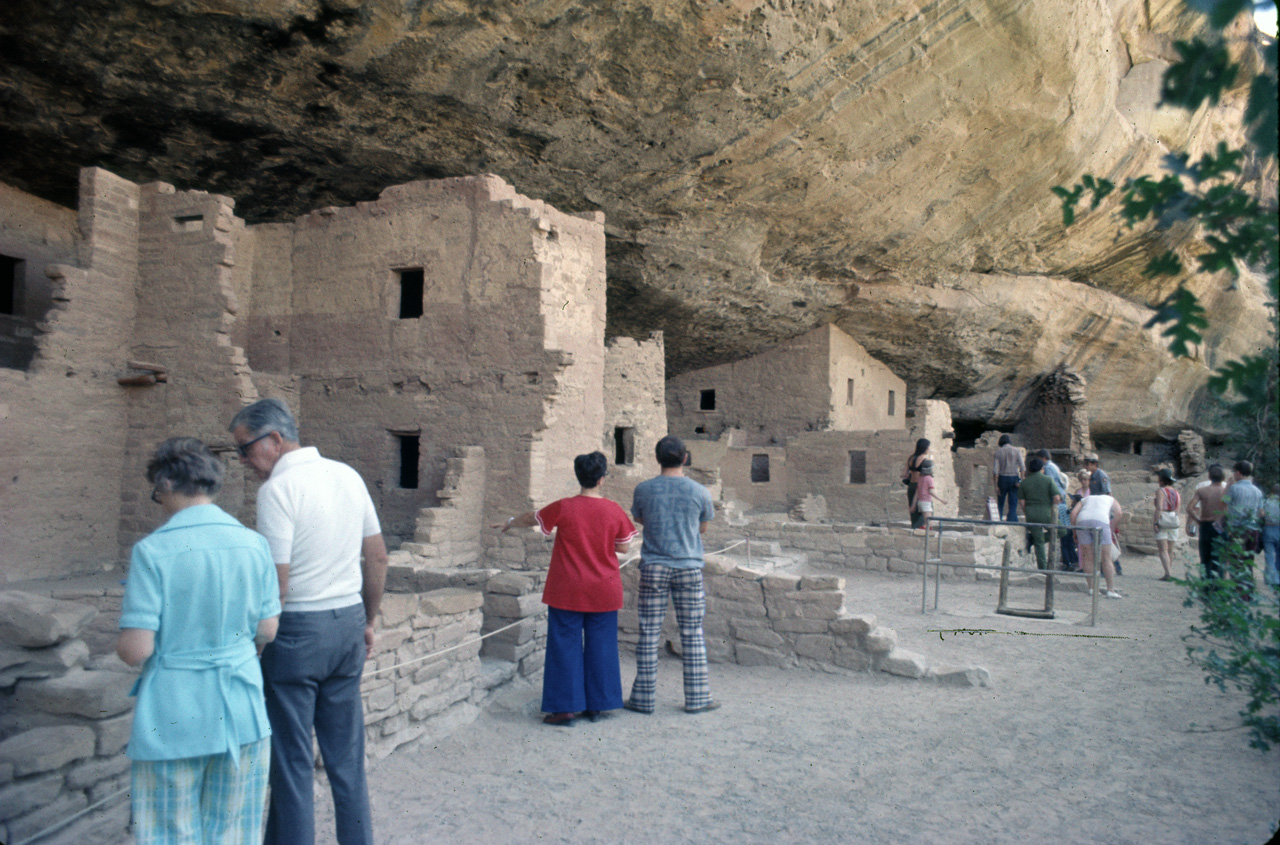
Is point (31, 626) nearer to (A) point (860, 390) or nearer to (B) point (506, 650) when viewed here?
(B) point (506, 650)

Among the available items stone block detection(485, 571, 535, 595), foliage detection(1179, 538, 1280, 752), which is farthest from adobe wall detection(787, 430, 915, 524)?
foliage detection(1179, 538, 1280, 752)

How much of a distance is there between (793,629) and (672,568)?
1.46 meters

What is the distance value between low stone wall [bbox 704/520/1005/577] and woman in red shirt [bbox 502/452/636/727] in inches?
186

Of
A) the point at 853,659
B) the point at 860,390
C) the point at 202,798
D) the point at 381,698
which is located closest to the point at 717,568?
the point at 853,659

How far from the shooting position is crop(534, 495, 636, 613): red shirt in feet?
14.6

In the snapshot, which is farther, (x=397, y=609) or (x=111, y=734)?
(x=397, y=609)

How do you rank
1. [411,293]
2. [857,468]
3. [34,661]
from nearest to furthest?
[34,661]
[411,293]
[857,468]

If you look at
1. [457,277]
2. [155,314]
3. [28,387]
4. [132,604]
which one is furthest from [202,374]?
[132,604]

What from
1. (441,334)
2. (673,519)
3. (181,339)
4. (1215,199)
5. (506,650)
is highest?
(441,334)

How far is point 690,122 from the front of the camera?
9977 millimetres

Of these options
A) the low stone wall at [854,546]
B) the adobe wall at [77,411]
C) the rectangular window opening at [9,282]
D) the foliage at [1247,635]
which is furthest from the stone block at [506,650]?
the rectangular window opening at [9,282]

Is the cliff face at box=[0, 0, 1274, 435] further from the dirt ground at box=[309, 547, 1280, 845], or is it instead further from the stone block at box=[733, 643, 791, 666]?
the dirt ground at box=[309, 547, 1280, 845]

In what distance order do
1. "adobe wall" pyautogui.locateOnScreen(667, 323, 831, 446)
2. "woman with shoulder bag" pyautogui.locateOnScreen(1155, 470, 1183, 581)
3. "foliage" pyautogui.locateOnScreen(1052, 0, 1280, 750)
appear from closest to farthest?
"foliage" pyautogui.locateOnScreen(1052, 0, 1280, 750) → "woman with shoulder bag" pyautogui.locateOnScreen(1155, 470, 1183, 581) → "adobe wall" pyautogui.locateOnScreen(667, 323, 831, 446)

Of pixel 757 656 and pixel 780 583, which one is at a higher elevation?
pixel 780 583
